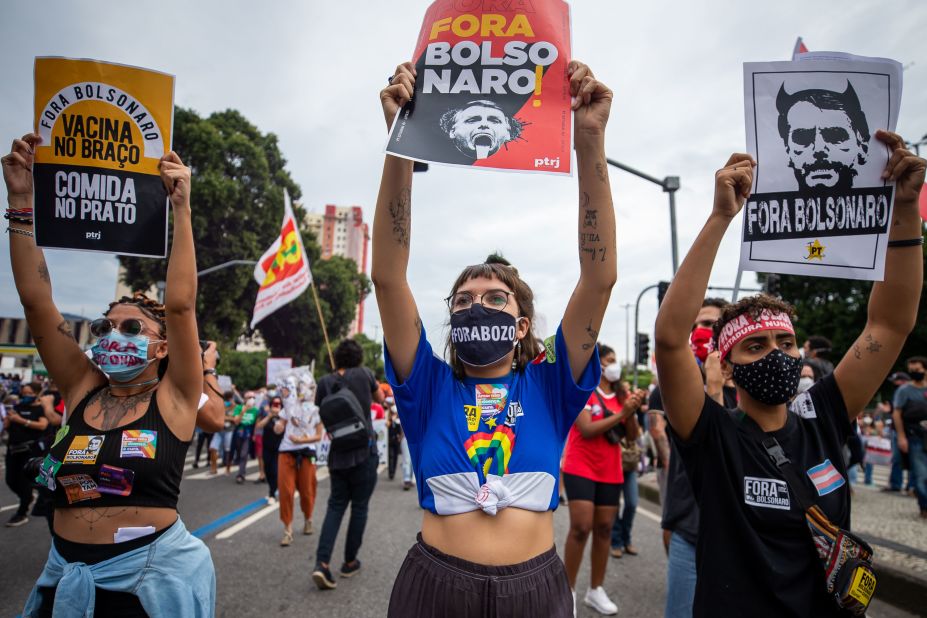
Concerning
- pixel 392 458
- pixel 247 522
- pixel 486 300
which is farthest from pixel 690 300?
pixel 392 458

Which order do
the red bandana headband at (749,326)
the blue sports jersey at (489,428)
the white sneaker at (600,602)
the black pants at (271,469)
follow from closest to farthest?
the blue sports jersey at (489,428), the red bandana headband at (749,326), the white sneaker at (600,602), the black pants at (271,469)

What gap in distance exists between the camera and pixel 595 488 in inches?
174

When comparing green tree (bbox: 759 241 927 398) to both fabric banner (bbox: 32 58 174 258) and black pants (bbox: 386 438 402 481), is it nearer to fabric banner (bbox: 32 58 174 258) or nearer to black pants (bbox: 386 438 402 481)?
black pants (bbox: 386 438 402 481)

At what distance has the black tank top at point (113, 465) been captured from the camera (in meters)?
2.18

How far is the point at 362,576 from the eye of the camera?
5000mm

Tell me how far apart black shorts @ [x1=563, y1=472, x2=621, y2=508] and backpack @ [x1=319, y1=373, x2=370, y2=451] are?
1.88 meters

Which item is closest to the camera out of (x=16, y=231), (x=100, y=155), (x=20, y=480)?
(x=16, y=231)

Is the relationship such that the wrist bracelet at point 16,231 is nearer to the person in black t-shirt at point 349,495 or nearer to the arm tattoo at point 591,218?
the arm tattoo at point 591,218

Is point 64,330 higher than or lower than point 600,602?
higher

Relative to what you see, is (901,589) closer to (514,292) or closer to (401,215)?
(514,292)

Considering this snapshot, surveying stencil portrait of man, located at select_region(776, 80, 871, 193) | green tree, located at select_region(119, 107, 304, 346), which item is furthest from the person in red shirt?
green tree, located at select_region(119, 107, 304, 346)

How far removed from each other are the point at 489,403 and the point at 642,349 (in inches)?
688

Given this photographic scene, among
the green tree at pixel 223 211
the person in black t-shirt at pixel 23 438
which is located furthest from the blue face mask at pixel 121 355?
the green tree at pixel 223 211

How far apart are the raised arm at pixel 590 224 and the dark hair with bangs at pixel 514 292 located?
27 cm
